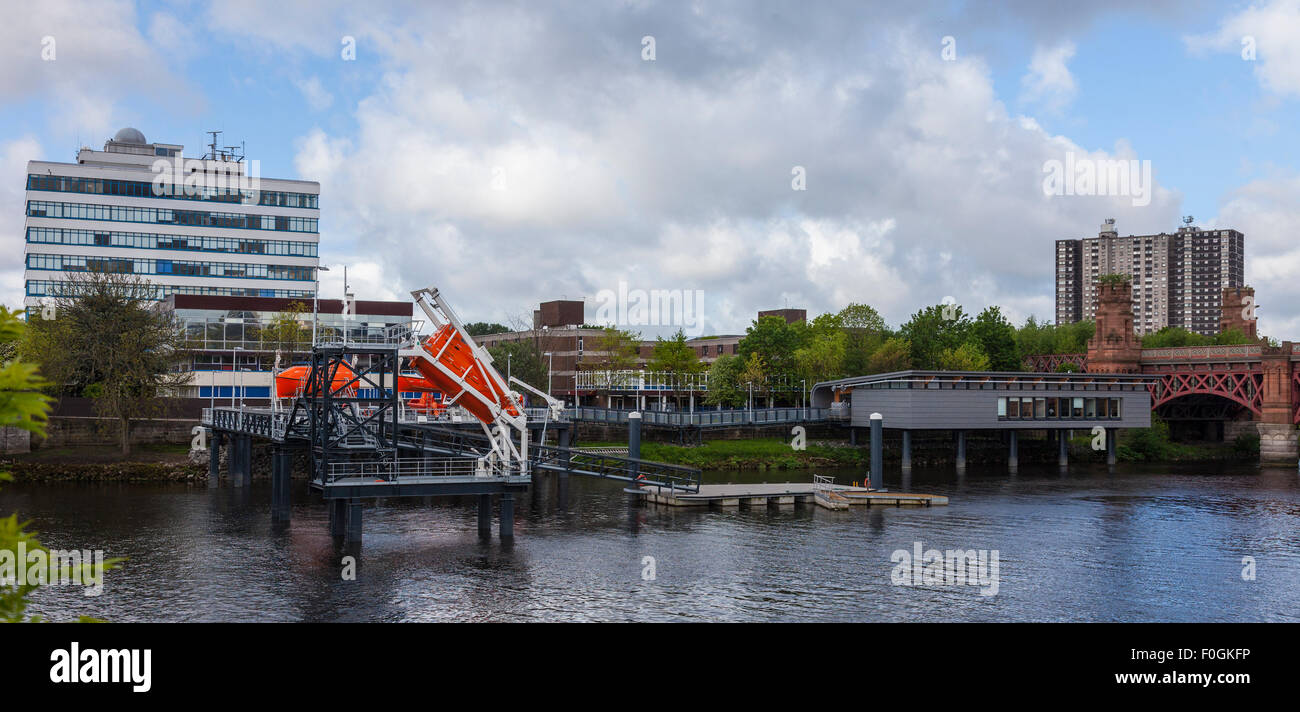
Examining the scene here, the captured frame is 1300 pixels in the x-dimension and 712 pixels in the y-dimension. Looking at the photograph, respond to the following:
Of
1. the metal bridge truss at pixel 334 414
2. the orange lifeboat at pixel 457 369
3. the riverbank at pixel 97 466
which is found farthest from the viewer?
the riverbank at pixel 97 466

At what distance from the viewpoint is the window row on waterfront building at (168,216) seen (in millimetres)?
104562

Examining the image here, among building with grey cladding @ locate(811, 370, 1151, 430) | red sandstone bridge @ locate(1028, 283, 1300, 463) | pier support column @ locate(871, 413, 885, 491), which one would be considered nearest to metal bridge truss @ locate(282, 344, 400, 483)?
pier support column @ locate(871, 413, 885, 491)

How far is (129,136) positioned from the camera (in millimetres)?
121500

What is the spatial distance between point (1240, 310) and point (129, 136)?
449ft

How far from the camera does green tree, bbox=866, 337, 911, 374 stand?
4097 inches

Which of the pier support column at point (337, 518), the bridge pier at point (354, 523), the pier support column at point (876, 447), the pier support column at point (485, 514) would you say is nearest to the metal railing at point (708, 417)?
the pier support column at point (876, 447)

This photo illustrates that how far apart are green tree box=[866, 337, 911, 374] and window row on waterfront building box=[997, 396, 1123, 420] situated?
21.2 m

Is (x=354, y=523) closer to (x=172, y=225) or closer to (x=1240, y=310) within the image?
(x=172, y=225)

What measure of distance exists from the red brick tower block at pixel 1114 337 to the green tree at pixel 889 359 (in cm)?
2085

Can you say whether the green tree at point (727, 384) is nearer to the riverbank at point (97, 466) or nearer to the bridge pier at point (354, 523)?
the riverbank at point (97, 466)

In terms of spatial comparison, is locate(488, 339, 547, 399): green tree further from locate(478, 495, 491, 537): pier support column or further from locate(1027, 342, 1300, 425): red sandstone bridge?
locate(1027, 342, 1300, 425): red sandstone bridge
